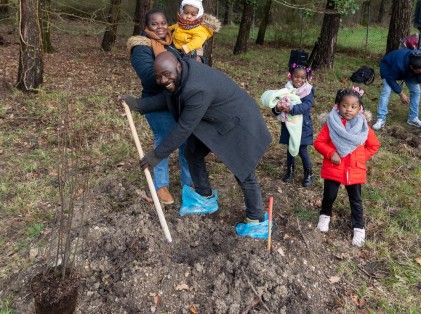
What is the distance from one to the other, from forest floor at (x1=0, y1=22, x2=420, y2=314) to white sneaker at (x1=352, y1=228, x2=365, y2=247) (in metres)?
0.05

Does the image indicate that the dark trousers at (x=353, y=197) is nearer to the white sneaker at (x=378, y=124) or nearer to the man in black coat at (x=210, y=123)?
the man in black coat at (x=210, y=123)

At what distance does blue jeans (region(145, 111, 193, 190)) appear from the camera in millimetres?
3523

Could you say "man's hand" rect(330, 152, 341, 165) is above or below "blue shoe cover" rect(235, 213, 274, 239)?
above

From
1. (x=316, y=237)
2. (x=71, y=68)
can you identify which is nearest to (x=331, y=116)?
(x=316, y=237)

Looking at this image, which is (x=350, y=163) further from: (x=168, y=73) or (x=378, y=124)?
(x=378, y=124)

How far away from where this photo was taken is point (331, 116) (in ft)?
11.1

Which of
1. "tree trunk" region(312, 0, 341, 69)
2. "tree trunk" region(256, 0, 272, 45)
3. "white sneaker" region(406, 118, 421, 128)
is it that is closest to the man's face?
"white sneaker" region(406, 118, 421, 128)

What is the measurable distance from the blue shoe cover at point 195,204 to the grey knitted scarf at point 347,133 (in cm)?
133

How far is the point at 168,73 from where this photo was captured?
2.65m

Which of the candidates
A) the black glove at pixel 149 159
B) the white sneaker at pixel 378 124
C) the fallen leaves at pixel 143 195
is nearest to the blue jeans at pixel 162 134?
the fallen leaves at pixel 143 195

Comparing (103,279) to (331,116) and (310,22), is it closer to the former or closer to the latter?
(331,116)

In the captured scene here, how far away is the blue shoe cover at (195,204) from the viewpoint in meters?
3.79

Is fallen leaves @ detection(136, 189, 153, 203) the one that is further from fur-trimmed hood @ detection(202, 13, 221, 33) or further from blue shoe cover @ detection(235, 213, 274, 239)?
fur-trimmed hood @ detection(202, 13, 221, 33)

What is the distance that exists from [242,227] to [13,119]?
426cm
